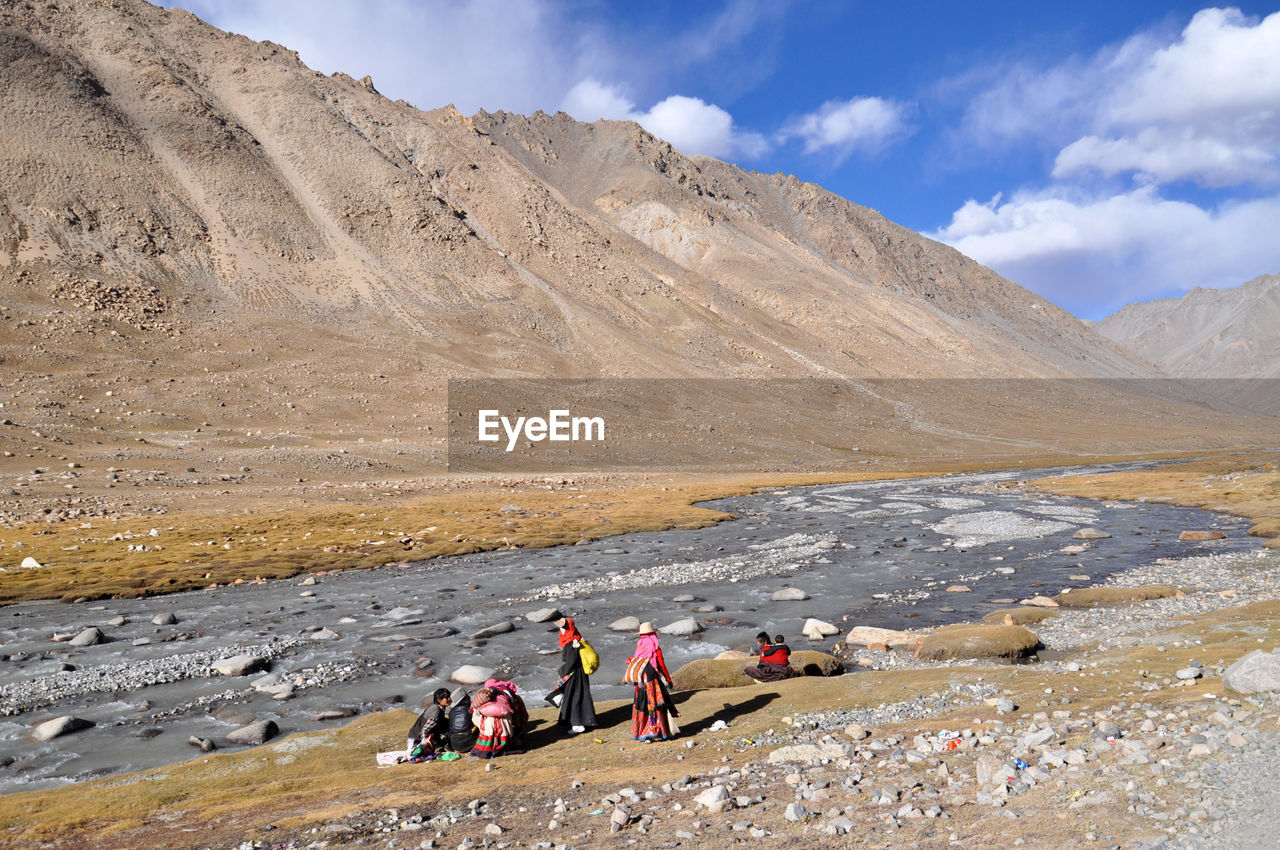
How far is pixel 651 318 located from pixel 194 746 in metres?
128

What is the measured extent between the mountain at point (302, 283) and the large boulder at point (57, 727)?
51684 mm

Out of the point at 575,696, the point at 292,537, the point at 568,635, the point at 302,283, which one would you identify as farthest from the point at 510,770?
the point at 302,283

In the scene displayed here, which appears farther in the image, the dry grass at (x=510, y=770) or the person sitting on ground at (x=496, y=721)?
the person sitting on ground at (x=496, y=721)

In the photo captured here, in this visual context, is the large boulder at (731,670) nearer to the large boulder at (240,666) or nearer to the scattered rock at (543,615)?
the scattered rock at (543,615)

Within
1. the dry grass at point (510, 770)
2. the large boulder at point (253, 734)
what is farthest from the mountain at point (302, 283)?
the dry grass at point (510, 770)

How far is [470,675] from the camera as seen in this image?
1752 centimetres

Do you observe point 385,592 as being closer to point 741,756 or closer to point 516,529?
A: point 516,529

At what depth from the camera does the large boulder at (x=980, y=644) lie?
16641mm

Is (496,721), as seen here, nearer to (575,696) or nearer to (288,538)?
(575,696)

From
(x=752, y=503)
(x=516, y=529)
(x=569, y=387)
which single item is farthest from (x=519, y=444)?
(x=516, y=529)

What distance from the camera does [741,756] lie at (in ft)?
36.5

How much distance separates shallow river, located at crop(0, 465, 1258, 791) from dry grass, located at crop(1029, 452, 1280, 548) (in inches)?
96.3

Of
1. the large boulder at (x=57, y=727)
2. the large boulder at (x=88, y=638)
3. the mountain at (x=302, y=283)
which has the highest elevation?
the mountain at (x=302, y=283)

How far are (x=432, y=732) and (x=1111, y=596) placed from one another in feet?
64.7
